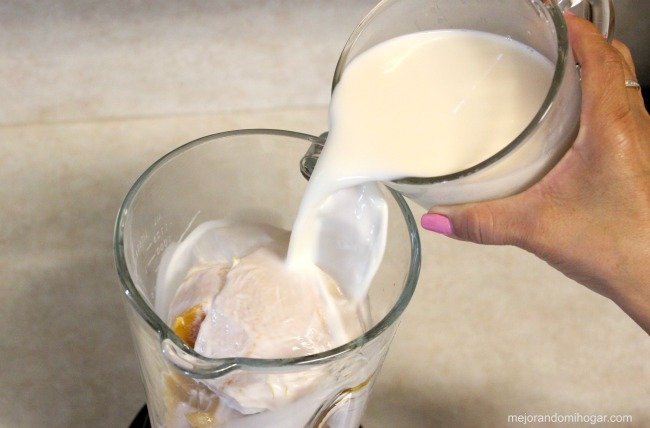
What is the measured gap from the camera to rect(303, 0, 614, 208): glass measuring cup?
1.86ft

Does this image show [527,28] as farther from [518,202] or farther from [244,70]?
A: [244,70]

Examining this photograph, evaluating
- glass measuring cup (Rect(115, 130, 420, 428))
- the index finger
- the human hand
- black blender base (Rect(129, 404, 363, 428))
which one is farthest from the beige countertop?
the index finger

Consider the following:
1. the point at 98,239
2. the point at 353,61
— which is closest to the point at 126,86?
the point at 98,239

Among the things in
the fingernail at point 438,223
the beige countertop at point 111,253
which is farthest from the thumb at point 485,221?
the beige countertop at point 111,253

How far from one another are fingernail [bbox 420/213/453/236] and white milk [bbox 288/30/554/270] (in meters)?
0.05

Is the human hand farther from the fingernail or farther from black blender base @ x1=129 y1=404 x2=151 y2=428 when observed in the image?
black blender base @ x1=129 y1=404 x2=151 y2=428

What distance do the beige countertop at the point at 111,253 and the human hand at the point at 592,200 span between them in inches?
12.8

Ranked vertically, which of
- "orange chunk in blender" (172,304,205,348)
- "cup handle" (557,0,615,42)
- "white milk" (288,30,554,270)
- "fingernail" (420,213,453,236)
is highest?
"cup handle" (557,0,615,42)

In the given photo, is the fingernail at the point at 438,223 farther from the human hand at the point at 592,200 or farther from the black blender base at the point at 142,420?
the black blender base at the point at 142,420

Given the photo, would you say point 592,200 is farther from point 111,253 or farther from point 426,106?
point 111,253

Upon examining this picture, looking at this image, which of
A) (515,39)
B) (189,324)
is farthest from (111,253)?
(515,39)

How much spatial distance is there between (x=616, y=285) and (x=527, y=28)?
231 mm

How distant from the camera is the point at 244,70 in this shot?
3.60 ft

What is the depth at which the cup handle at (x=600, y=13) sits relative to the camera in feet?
2.19
